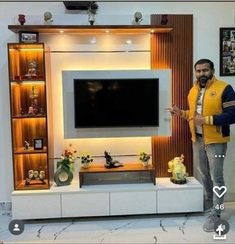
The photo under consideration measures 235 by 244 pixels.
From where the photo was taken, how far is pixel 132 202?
3.41 meters

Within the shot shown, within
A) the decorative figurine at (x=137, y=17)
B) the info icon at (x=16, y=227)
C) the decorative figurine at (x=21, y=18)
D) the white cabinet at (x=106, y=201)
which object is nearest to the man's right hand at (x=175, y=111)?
the white cabinet at (x=106, y=201)

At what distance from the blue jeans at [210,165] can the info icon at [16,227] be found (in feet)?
5.68

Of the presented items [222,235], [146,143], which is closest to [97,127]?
[146,143]

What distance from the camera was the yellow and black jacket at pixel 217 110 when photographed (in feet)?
10.3

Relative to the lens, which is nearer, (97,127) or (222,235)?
(222,235)

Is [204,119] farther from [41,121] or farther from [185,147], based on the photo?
[41,121]

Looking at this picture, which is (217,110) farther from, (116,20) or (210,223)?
(116,20)

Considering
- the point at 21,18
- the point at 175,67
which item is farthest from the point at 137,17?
the point at 21,18

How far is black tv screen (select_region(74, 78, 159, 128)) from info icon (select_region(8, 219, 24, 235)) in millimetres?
1050

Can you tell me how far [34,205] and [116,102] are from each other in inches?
49.0

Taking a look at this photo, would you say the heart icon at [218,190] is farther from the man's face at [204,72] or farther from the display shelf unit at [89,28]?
the display shelf unit at [89,28]

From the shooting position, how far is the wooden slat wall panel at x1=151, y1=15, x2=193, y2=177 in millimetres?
3688

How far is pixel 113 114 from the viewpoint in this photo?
3.60m

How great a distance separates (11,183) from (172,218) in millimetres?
1672
